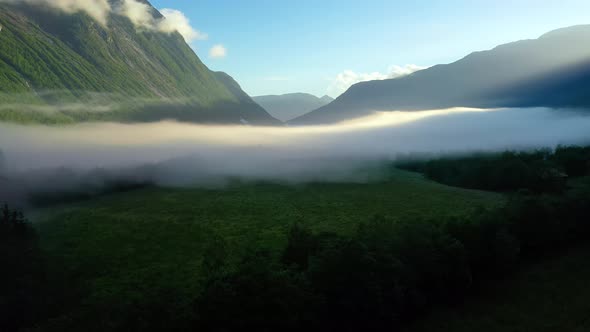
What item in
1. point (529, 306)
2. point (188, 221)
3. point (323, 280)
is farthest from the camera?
point (188, 221)

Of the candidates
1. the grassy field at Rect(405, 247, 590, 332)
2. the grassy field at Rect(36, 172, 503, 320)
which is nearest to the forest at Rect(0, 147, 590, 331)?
the grassy field at Rect(405, 247, 590, 332)

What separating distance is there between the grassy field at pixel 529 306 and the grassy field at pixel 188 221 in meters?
34.2

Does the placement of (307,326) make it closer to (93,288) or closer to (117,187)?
(93,288)

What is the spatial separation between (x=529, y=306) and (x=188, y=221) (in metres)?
84.7

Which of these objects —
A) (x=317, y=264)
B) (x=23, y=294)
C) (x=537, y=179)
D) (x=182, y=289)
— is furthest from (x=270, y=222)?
(x=537, y=179)

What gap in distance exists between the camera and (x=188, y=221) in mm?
115000

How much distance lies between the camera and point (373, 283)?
47.0 m

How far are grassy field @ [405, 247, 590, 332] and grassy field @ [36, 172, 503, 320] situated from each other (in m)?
34.2

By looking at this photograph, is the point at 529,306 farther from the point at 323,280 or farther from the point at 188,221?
the point at 188,221

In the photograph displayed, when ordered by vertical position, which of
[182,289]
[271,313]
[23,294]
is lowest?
[182,289]

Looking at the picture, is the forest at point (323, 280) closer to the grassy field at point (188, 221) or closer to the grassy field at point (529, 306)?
the grassy field at point (529, 306)

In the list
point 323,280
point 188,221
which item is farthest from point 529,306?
point 188,221

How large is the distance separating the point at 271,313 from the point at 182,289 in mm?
28672

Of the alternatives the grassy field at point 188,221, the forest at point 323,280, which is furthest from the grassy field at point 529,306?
the grassy field at point 188,221
